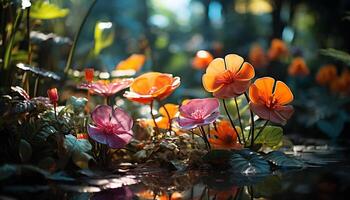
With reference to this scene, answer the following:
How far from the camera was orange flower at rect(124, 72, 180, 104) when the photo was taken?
4.15 feet

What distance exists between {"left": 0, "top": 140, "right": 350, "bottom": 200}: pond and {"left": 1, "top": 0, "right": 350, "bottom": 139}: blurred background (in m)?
0.49

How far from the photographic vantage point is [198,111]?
1.24 m

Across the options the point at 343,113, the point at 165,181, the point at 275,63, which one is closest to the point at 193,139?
the point at 165,181

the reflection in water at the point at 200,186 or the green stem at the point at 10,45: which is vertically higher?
the green stem at the point at 10,45

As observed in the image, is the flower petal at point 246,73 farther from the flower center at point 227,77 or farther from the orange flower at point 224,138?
the orange flower at point 224,138

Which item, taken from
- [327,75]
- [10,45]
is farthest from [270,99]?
[327,75]

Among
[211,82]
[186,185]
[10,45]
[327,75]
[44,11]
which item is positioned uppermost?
[44,11]

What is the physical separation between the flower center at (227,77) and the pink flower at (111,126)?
0.25m

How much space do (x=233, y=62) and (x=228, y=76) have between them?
0.12ft

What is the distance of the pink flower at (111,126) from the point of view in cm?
119

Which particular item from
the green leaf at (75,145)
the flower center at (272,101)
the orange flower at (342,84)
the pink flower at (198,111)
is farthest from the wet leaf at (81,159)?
the orange flower at (342,84)

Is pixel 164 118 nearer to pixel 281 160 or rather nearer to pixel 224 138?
pixel 224 138

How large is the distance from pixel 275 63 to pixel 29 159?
8.10 ft

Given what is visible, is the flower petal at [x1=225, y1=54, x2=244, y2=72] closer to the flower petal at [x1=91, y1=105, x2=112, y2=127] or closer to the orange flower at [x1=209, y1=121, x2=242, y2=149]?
the orange flower at [x1=209, y1=121, x2=242, y2=149]
